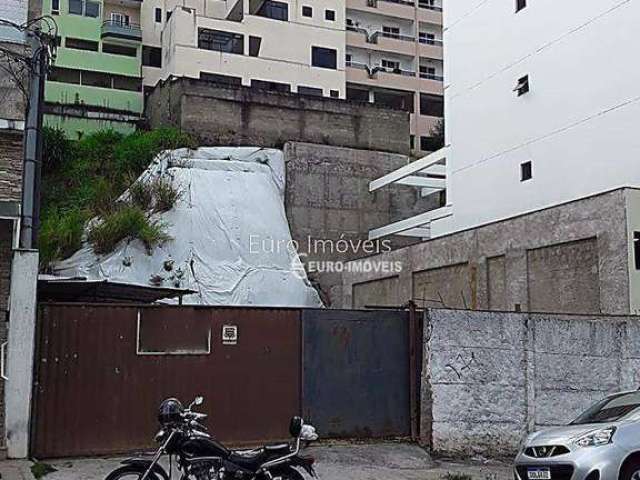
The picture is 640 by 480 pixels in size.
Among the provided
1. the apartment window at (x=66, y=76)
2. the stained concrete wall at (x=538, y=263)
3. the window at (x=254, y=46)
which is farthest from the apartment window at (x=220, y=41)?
the stained concrete wall at (x=538, y=263)

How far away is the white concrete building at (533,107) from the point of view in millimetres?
18766

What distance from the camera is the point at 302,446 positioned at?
27.3 ft

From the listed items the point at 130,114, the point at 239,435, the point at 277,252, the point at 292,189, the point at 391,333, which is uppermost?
the point at 130,114

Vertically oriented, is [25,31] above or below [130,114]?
below

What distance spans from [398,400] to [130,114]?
28.4 m

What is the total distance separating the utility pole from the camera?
10570mm

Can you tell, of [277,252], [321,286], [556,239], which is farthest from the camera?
[321,286]

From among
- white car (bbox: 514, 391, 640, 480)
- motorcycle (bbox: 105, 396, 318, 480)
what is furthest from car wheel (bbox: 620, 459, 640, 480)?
motorcycle (bbox: 105, 396, 318, 480)

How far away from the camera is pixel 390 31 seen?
52.2 meters

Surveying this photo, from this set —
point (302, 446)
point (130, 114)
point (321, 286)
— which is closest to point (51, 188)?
point (130, 114)

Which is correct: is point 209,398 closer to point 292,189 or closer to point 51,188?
point 292,189

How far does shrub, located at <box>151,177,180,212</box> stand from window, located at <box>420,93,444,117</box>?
2724 cm

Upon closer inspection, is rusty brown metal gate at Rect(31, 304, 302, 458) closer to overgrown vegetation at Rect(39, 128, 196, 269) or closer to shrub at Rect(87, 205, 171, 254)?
overgrown vegetation at Rect(39, 128, 196, 269)

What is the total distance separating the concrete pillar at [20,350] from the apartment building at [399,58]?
1540 inches
